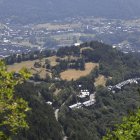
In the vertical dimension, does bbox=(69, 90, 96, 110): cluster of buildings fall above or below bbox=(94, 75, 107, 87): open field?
above

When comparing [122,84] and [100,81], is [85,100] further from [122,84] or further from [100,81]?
[100,81]

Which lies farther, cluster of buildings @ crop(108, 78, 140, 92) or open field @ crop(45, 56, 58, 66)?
open field @ crop(45, 56, 58, 66)

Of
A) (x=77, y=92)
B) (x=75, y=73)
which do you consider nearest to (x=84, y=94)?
(x=77, y=92)

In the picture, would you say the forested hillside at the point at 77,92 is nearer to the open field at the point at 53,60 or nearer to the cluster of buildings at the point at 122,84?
the open field at the point at 53,60

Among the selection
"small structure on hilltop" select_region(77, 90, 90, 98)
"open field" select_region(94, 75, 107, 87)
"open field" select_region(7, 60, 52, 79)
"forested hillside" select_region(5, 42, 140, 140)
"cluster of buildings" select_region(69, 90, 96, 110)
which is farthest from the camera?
"open field" select_region(7, 60, 52, 79)

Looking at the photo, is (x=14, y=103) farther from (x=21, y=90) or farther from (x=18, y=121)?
(x=21, y=90)

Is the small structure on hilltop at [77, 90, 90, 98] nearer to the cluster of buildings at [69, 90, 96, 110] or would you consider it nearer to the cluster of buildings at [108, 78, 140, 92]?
the cluster of buildings at [69, 90, 96, 110]

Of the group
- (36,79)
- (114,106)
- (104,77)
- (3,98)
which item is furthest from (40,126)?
(3,98)

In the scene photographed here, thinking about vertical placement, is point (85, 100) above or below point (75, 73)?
above

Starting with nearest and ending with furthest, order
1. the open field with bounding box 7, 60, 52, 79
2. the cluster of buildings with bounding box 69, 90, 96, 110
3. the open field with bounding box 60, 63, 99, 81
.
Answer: the cluster of buildings with bounding box 69, 90, 96, 110 → the open field with bounding box 7, 60, 52, 79 → the open field with bounding box 60, 63, 99, 81

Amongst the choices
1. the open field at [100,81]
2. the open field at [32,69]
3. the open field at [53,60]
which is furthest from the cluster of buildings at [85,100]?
the open field at [53,60]

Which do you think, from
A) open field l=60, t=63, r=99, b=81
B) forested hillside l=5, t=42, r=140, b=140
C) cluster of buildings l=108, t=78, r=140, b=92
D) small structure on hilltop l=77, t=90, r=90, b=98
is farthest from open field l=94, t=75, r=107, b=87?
small structure on hilltop l=77, t=90, r=90, b=98
